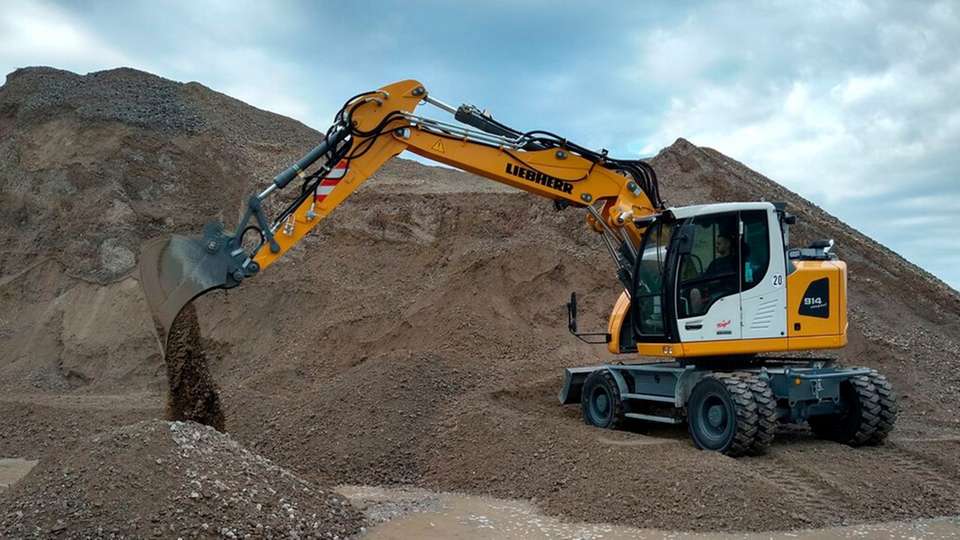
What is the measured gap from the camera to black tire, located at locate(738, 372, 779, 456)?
9086mm

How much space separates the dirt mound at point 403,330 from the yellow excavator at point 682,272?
547 mm

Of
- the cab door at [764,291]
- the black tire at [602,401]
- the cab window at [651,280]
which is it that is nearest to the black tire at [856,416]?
the cab door at [764,291]

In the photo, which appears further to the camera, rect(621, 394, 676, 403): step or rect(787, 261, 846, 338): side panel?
rect(621, 394, 676, 403): step

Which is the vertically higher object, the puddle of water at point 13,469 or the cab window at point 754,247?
the cab window at point 754,247

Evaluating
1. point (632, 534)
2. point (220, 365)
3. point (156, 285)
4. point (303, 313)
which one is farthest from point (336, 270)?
point (632, 534)

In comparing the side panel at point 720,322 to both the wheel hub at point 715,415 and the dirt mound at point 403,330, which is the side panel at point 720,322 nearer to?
the wheel hub at point 715,415

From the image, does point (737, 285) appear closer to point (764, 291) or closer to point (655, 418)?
point (764, 291)

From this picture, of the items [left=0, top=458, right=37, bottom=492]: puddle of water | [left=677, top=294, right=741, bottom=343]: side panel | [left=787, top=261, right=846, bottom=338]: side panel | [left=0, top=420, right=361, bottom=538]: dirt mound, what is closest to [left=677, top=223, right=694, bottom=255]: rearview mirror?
[left=677, top=294, right=741, bottom=343]: side panel

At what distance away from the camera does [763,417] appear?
9.11 meters

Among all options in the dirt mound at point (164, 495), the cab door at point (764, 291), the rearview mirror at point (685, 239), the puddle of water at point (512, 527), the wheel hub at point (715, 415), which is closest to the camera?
the dirt mound at point (164, 495)

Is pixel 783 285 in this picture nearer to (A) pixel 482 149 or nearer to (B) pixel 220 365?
(A) pixel 482 149

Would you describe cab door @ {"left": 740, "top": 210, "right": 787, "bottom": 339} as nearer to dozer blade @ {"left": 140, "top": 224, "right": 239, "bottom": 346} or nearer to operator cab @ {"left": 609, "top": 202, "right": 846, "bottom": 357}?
operator cab @ {"left": 609, "top": 202, "right": 846, "bottom": 357}

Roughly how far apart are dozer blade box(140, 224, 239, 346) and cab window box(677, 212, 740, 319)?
4.82 meters

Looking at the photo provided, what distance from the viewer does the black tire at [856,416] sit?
984cm
